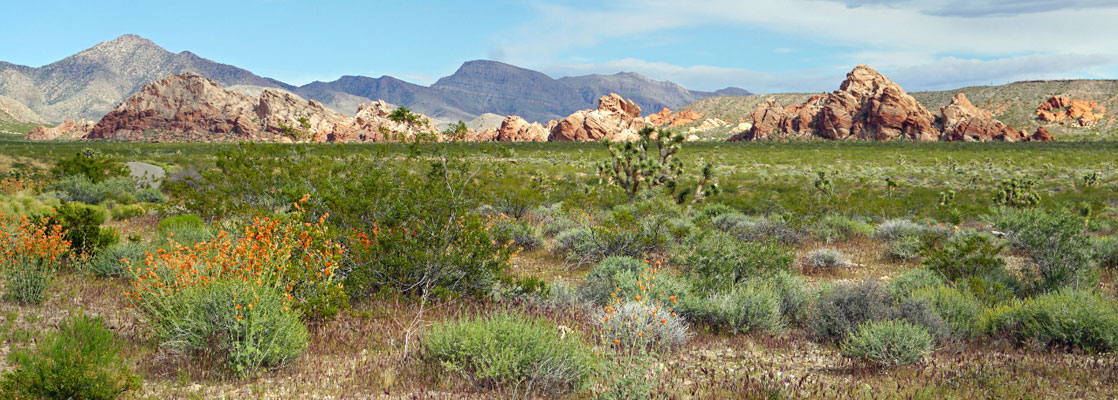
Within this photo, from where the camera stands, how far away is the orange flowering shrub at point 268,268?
508 cm

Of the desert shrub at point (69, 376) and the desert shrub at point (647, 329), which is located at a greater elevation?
the desert shrub at point (69, 376)

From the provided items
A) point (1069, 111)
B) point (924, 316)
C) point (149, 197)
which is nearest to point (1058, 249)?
point (924, 316)

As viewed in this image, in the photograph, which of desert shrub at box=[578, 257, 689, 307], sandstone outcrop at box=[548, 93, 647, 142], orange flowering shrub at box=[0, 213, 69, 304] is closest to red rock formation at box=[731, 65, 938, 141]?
sandstone outcrop at box=[548, 93, 647, 142]

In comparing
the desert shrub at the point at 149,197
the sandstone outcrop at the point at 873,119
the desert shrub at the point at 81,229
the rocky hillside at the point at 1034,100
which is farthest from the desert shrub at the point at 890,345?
the rocky hillside at the point at 1034,100

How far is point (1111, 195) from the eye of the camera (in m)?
26.5

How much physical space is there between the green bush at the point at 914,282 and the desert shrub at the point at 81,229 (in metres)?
11.2

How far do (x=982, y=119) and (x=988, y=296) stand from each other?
105974mm

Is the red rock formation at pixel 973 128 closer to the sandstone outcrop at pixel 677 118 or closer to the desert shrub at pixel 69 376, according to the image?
the sandstone outcrop at pixel 677 118

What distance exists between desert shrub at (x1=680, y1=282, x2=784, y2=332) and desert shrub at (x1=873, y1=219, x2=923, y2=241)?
8059 millimetres

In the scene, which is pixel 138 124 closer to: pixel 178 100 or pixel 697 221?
pixel 178 100

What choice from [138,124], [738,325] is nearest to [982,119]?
[738,325]

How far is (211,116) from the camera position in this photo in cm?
14412

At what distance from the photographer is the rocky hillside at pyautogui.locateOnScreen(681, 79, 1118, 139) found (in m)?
92.3

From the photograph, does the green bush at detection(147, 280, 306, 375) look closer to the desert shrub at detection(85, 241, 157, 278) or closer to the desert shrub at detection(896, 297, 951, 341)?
the desert shrub at detection(85, 241, 157, 278)
